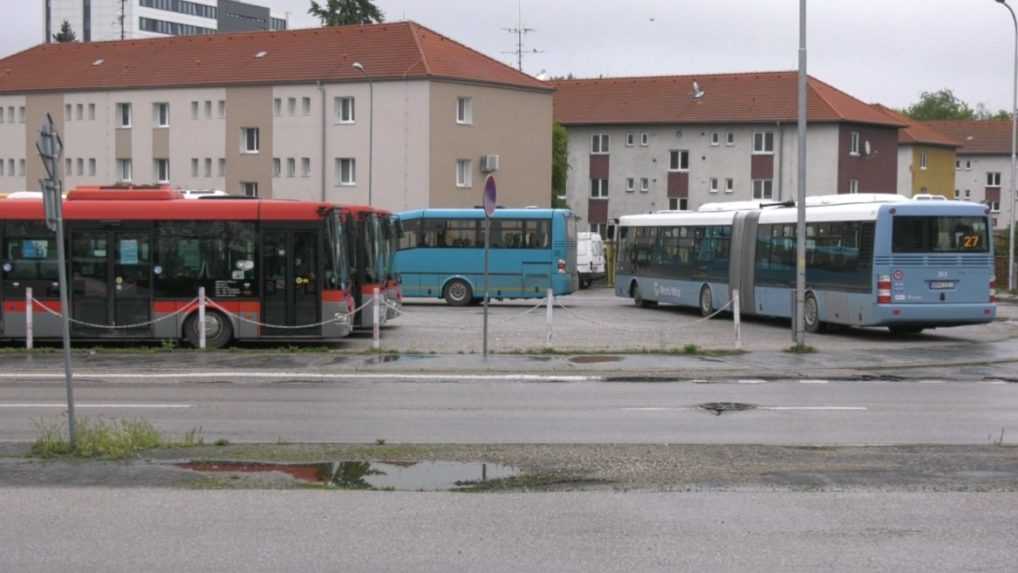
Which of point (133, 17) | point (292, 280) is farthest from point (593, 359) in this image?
point (133, 17)

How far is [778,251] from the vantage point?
1186 inches

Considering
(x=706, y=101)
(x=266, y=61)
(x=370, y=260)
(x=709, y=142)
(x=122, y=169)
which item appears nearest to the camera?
(x=370, y=260)

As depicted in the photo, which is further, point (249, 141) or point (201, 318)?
point (249, 141)

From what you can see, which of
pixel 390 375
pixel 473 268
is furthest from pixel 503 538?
pixel 473 268

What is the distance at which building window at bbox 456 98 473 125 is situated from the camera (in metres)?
61.5

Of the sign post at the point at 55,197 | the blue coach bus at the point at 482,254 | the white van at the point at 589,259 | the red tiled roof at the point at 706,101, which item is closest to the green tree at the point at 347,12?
the red tiled roof at the point at 706,101

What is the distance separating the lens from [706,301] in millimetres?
33844

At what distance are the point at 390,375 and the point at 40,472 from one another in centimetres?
979

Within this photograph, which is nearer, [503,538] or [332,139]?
[503,538]

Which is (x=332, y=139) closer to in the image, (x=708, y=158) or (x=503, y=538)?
(x=708, y=158)

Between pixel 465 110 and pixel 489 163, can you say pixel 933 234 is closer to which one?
pixel 489 163

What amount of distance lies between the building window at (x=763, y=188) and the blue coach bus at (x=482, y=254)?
36768 millimetres

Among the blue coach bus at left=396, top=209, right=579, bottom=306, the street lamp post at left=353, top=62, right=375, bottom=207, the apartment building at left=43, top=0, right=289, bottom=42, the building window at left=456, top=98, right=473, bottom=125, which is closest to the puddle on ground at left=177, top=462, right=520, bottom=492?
the blue coach bus at left=396, top=209, right=579, bottom=306

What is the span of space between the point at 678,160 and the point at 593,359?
189 ft
